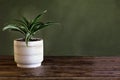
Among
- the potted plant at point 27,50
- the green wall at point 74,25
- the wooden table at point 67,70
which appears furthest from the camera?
the green wall at point 74,25

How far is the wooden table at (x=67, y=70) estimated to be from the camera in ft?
4.21

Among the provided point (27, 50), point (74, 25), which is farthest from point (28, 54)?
point (74, 25)

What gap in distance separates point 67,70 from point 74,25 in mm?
1263

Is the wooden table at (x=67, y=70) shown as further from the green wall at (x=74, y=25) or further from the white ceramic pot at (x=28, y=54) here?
the green wall at (x=74, y=25)

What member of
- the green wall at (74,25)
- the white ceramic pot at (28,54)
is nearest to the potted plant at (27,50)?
the white ceramic pot at (28,54)

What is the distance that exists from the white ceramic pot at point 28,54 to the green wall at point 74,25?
1.13m

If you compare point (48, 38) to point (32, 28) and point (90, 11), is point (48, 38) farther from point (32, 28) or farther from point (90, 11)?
point (32, 28)

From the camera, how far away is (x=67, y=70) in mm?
1434

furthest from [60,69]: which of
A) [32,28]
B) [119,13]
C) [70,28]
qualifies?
[119,13]

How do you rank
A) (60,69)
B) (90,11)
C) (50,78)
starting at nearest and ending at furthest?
(50,78) < (60,69) < (90,11)

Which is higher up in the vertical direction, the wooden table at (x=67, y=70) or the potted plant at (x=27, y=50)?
the potted plant at (x=27, y=50)

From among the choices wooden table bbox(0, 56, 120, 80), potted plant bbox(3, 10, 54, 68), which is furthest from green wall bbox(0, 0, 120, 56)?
potted plant bbox(3, 10, 54, 68)

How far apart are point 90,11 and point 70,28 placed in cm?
30

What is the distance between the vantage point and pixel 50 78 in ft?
4.16
